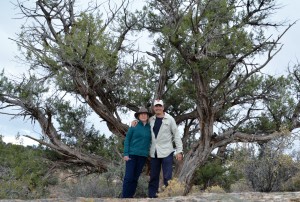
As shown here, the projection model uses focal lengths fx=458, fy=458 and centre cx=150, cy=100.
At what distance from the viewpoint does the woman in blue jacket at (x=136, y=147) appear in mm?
7992

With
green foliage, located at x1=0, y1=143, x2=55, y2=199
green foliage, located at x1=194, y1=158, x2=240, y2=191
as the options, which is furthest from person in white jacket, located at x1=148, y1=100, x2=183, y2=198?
green foliage, located at x1=194, y1=158, x2=240, y2=191

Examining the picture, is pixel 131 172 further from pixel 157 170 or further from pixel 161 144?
pixel 161 144

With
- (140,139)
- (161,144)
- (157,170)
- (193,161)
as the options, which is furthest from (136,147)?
(193,161)

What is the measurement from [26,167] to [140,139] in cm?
774

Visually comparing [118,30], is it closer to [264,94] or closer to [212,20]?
[212,20]

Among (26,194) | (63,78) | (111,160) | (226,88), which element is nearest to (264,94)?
(226,88)

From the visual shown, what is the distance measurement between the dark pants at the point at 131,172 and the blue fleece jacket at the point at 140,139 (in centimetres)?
16

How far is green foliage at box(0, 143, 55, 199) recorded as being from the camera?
13544 mm

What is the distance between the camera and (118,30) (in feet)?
51.5

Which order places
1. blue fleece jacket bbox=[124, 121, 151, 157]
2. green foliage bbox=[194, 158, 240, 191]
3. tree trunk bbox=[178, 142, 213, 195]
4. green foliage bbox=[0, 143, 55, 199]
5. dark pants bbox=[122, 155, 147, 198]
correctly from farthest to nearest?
green foliage bbox=[194, 158, 240, 191]
green foliage bbox=[0, 143, 55, 199]
tree trunk bbox=[178, 142, 213, 195]
dark pants bbox=[122, 155, 147, 198]
blue fleece jacket bbox=[124, 121, 151, 157]

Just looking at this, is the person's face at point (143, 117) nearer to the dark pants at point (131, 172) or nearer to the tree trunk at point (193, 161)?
the dark pants at point (131, 172)

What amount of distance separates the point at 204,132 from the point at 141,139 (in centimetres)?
560

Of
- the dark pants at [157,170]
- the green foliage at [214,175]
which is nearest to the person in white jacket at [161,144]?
the dark pants at [157,170]

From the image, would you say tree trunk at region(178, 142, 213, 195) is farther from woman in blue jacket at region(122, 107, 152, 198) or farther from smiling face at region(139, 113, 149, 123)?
smiling face at region(139, 113, 149, 123)
